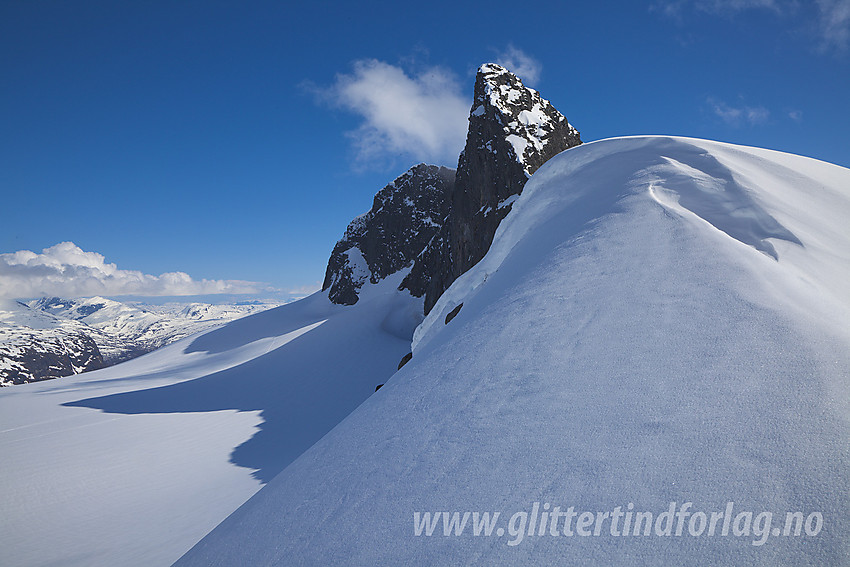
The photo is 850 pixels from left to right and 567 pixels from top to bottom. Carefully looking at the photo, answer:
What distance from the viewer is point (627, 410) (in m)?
2.78

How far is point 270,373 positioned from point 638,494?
86.5 ft

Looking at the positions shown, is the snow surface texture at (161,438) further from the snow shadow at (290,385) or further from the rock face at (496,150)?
the rock face at (496,150)

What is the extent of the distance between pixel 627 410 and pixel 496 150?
22190mm

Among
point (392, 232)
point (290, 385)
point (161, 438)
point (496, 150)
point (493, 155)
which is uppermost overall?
point (392, 232)

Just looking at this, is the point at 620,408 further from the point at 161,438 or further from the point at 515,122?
the point at 515,122

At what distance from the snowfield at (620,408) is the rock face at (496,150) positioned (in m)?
13.9

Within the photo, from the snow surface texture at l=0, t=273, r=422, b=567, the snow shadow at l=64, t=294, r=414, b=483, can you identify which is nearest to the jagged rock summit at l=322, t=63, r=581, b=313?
the snow shadow at l=64, t=294, r=414, b=483

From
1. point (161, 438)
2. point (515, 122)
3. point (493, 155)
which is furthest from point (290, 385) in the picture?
point (515, 122)

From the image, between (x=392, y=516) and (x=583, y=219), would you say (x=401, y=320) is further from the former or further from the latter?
(x=392, y=516)

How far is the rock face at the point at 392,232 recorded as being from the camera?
5028 cm

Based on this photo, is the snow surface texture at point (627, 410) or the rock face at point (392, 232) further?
the rock face at point (392, 232)

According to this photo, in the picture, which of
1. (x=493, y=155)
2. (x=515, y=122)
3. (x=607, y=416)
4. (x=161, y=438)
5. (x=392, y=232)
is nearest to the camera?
(x=607, y=416)

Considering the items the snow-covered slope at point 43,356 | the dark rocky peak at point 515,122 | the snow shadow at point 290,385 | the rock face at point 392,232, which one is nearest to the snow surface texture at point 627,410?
the snow shadow at point 290,385

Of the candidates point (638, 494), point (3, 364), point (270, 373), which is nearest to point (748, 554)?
point (638, 494)
